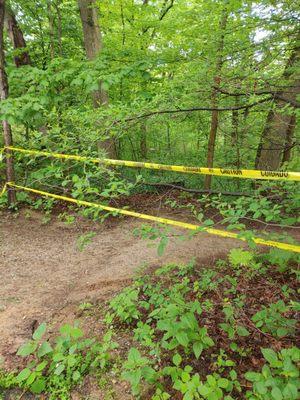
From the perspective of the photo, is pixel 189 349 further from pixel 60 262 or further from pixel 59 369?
pixel 60 262

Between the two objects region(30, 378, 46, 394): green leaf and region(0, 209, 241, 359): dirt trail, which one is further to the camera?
region(0, 209, 241, 359): dirt trail

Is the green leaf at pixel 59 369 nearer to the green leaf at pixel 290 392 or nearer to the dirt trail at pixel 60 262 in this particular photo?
the dirt trail at pixel 60 262

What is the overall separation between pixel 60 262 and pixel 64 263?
0.28 ft

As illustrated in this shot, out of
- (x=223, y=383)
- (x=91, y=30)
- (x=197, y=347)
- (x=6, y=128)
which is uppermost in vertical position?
(x=91, y=30)

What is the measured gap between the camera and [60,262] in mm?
4766

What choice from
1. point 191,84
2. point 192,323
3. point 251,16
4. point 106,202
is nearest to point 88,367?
point 192,323

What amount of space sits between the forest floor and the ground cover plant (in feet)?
1.26

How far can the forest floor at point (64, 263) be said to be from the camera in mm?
3350

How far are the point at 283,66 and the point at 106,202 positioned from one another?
4363 millimetres

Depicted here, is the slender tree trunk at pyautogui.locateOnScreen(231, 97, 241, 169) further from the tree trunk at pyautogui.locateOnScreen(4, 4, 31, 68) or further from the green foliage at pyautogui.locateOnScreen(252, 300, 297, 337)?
the tree trunk at pyautogui.locateOnScreen(4, 4, 31, 68)

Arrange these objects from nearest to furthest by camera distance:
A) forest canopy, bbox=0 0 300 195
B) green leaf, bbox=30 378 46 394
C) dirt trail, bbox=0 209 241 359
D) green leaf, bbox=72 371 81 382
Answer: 1. green leaf, bbox=30 378 46 394
2. green leaf, bbox=72 371 81 382
3. dirt trail, bbox=0 209 241 359
4. forest canopy, bbox=0 0 300 195

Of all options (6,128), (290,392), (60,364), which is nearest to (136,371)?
(60,364)

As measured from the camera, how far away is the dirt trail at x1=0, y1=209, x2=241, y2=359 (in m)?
3.50

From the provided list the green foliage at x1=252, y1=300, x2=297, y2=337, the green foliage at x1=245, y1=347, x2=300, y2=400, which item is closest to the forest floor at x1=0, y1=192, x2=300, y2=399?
the green foliage at x1=252, y1=300, x2=297, y2=337
